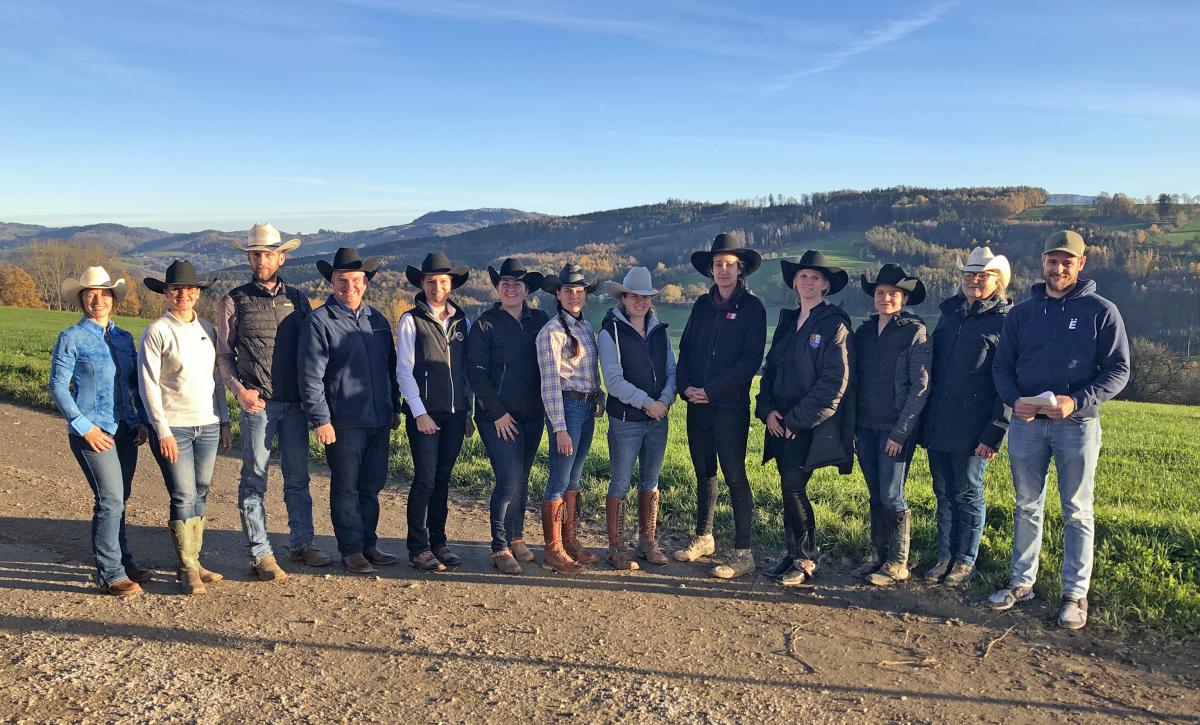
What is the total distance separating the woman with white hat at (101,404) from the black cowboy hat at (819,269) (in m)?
4.95

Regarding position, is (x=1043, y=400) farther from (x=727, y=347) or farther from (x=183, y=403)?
(x=183, y=403)

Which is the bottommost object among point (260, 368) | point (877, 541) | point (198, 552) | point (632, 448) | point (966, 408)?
point (877, 541)

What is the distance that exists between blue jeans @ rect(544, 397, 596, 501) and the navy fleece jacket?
3.05 m

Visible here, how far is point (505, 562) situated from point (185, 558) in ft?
7.62

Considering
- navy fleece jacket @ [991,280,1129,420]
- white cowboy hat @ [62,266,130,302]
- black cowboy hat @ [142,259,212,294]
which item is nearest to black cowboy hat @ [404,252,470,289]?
black cowboy hat @ [142,259,212,294]

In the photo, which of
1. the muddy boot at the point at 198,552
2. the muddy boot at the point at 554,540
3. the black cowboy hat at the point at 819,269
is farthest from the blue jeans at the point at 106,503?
the black cowboy hat at the point at 819,269

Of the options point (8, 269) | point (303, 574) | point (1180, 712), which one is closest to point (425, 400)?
point (303, 574)

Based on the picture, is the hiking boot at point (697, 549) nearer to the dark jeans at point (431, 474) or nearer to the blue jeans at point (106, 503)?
the dark jeans at point (431, 474)

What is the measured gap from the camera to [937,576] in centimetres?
584

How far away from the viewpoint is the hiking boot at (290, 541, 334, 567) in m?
6.16

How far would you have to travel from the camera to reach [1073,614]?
16.6 ft

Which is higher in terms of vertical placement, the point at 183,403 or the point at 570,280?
the point at 570,280

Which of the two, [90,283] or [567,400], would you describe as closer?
[90,283]

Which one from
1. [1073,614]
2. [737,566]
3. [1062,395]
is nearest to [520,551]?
[737,566]
